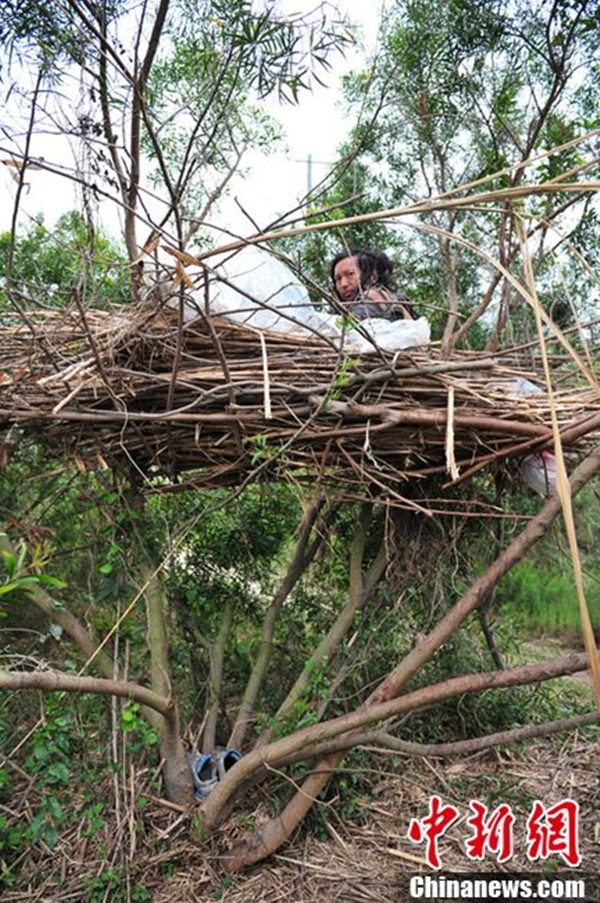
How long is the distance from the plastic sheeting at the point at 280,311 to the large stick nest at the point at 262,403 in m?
0.07

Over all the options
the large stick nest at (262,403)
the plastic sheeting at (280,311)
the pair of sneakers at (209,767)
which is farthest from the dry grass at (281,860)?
the plastic sheeting at (280,311)

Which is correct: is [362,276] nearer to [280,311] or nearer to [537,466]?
[280,311]

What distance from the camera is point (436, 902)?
2.17 metres

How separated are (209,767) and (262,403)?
1.32 meters

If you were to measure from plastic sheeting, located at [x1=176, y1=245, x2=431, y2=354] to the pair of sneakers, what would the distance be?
141 centimetres

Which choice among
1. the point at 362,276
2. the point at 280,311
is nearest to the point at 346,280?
the point at 362,276

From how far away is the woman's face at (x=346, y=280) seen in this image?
266 centimetres

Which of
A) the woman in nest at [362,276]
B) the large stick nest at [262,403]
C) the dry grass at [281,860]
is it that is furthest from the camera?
the woman in nest at [362,276]

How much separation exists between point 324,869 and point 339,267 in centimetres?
192

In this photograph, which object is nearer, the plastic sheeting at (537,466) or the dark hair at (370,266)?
the plastic sheeting at (537,466)

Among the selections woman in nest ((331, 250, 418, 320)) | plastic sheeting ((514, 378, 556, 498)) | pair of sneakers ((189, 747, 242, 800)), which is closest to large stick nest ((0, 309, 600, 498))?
plastic sheeting ((514, 378, 556, 498))

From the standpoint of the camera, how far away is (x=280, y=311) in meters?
2.02

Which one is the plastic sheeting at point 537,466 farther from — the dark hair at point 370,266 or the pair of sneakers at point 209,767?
the pair of sneakers at point 209,767

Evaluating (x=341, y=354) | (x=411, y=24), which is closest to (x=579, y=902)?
(x=341, y=354)
